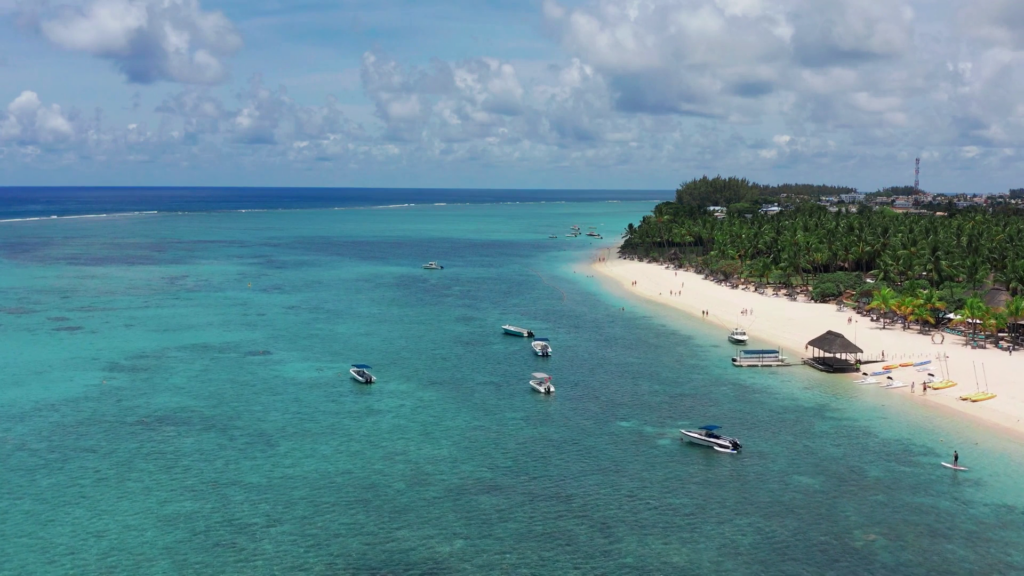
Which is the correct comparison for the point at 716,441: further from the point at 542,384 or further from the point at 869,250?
the point at 869,250

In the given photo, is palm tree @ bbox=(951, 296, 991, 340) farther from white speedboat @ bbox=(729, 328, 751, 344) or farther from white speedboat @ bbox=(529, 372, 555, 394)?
white speedboat @ bbox=(529, 372, 555, 394)

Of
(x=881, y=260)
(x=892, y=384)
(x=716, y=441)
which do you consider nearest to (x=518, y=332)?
(x=716, y=441)

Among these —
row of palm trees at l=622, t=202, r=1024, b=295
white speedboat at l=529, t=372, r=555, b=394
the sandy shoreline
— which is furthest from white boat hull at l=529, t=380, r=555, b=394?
row of palm trees at l=622, t=202, r=1024, b=295

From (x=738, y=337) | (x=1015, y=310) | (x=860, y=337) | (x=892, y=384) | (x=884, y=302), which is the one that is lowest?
(x=892, y=384)

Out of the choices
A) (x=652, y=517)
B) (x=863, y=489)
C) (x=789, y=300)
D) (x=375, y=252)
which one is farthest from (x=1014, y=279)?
(x=375, y=252)

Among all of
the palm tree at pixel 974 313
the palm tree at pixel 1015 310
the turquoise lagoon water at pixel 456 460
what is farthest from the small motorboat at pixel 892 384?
the palm tree at pixel 1015 310
